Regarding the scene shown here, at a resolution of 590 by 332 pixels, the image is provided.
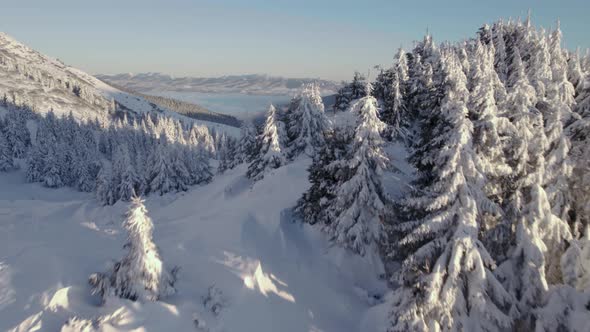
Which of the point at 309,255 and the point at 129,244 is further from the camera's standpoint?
the point at 309,255

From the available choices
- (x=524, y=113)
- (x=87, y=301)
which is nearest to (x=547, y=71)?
→ (x=524, y=113)

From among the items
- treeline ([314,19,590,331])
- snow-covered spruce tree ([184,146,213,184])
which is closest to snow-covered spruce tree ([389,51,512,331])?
treeline ([314,19,590,331])

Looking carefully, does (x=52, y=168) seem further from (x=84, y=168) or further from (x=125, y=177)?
(x=125, y=177)

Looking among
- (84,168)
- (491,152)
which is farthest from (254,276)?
(84,168)

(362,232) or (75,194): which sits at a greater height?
(362,232)

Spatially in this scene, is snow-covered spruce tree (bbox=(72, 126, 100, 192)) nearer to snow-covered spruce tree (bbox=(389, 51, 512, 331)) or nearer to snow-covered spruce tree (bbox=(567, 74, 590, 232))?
snow-covered spruce tree (bbox=(389, 51, 512, 331))

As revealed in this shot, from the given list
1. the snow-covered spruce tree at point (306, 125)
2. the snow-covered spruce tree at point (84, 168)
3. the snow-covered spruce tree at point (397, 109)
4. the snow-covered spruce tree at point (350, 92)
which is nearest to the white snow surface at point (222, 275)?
the snow-covered spruce tree at point (306, 125)

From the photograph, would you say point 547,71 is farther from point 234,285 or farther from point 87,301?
point 87,301
